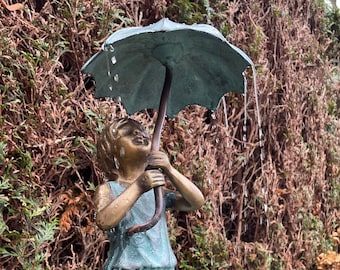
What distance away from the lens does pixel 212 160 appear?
3.80 metres

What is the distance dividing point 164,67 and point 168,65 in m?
0.23

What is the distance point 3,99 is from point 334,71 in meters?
4.27

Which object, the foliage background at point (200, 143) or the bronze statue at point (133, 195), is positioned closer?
the bronze statue at point (133, 195)

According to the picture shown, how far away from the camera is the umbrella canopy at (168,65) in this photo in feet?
6.44

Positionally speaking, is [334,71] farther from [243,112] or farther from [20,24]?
[20,24]

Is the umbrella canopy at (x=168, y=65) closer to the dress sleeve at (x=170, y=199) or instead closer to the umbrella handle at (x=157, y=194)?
the umbrella handle at (x=157, y=194)

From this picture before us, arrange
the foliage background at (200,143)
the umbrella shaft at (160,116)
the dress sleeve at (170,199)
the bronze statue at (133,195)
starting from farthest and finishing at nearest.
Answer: the foliage background at (200,143) → the dress sleeve at (170,199) → the umbrella shaft at (160,116) → the bronze statue at (133,195)

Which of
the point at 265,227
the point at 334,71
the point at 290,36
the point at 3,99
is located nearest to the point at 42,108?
the point at 3,99

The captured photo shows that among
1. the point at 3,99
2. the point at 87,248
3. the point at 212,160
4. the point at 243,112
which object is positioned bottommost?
the point at 87,248

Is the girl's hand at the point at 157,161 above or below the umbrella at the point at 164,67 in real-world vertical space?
below

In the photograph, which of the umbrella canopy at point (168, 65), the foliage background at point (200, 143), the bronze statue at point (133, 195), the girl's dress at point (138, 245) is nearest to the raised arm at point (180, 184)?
the bronze statue at point (133, 195)

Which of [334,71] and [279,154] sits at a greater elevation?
[334,71]

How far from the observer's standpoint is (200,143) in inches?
148

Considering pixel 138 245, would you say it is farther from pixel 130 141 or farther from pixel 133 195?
pixel 130 141
